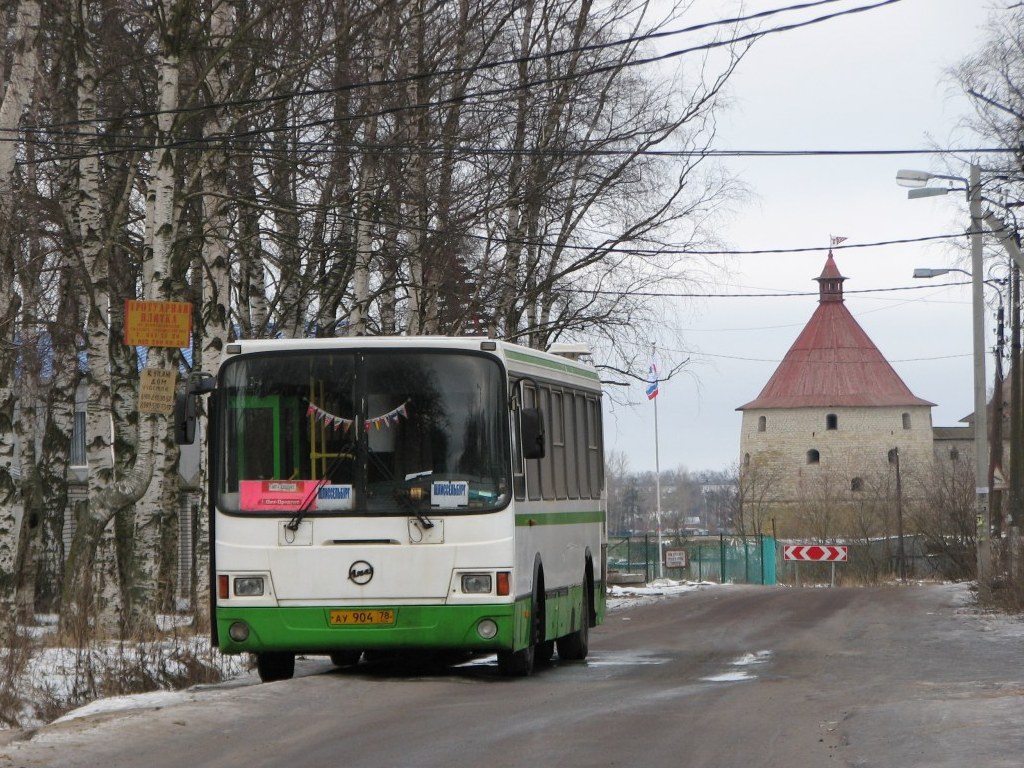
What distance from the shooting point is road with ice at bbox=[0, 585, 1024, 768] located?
995cm

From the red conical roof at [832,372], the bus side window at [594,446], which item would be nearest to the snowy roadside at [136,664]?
the bus side window at [594,446]

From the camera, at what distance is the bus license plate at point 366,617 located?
14258 millimetres

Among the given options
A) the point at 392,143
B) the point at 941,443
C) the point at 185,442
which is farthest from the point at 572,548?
the point at 941,443

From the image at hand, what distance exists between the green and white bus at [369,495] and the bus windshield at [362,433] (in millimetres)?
11

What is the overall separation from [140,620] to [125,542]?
10191 millimetres

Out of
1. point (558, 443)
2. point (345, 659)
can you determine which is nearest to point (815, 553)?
point (345, 659)

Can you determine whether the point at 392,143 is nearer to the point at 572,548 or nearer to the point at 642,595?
the point at 572,548

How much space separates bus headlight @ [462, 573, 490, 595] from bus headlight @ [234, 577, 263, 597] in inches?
65.4

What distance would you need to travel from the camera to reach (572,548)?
17.5m

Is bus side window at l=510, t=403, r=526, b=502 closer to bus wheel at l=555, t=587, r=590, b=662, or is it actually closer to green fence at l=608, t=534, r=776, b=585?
bus wheel at l=555, t=587, r=590, b=662

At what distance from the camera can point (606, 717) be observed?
1193cm

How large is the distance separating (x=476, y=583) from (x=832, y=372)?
9755 cm

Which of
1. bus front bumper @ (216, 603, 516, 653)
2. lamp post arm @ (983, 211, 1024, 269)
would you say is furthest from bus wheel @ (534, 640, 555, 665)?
lamp post arm @ (983, 211, 1024, 269)

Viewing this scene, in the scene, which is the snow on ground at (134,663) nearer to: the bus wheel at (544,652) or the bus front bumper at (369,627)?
the bus front bumper at (369,627)
